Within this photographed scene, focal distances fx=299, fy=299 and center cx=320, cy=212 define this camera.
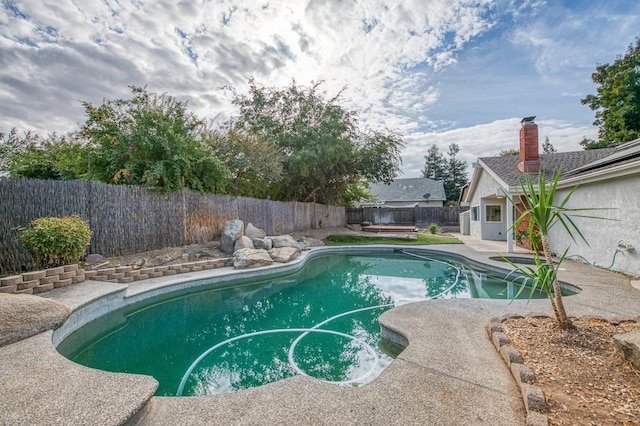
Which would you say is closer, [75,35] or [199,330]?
[199,330]

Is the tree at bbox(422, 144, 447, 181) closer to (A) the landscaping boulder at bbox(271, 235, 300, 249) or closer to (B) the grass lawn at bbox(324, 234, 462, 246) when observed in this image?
(B) the grass lawn at bbox(324, 234, 462, 246)

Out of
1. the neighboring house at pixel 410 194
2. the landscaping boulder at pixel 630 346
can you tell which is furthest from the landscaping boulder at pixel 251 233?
the neighboring house at pixel 410 194

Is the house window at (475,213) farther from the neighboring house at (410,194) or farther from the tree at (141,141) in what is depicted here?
the tree at (141,141)

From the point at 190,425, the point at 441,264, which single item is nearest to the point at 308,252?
the point at 441,264

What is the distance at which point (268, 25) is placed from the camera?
8.41 metres

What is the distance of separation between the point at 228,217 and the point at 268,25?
625 centimetres

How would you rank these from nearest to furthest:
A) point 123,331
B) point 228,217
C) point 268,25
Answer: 1. point 123,331
2. point 268,25
3. point 228,217

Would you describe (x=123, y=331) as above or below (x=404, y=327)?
below

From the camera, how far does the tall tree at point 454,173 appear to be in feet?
127

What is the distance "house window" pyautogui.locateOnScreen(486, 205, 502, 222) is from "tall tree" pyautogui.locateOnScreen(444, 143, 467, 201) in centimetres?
2507

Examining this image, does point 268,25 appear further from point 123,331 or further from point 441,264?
point 441,264

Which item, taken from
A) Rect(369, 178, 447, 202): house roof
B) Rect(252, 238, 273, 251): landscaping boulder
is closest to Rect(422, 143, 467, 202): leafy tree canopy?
Rect(369, 178, 447, 202): house roof

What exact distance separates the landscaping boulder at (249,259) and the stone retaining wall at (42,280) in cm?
331

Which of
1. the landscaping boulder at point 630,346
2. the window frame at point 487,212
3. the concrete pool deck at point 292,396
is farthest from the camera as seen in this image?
the window frame at point 487,212
